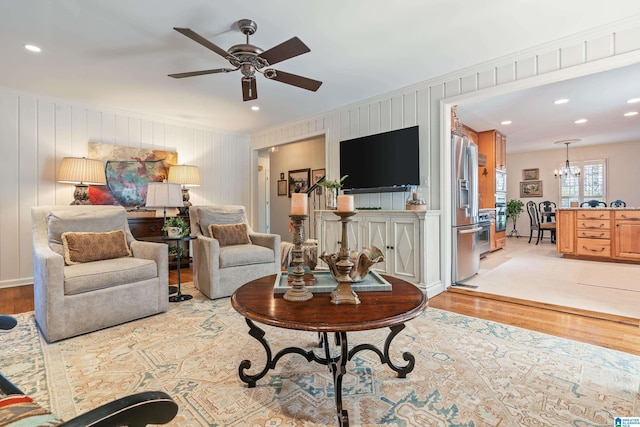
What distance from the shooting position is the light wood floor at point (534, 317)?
2.28m

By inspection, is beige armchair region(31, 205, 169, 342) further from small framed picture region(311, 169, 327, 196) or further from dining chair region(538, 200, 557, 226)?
dining chair region(538, 200, 557, 226)

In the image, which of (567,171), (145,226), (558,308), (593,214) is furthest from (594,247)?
(145,226)

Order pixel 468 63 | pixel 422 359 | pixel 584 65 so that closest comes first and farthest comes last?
1. pixel 422 359
2. pixel 584 65
3. pixel 468 63

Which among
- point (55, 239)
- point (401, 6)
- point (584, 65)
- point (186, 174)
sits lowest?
point (55, 239)

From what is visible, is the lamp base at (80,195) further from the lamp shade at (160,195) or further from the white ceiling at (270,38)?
the lamp shade at (160,195)

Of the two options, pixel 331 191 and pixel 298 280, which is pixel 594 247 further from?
pixel 298 280

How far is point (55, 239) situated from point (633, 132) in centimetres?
983

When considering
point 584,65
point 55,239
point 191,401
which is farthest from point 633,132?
point 55,239

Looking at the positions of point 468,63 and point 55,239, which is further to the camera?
point 468,63

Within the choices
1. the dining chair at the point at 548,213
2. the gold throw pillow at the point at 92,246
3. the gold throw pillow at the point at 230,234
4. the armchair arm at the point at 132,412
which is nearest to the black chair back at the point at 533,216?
the dining chair at the point at 548,213

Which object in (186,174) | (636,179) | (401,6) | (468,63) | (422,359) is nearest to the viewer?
(422,359)

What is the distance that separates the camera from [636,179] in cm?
763

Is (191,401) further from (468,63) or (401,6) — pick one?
(468,63)

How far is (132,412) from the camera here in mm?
661
